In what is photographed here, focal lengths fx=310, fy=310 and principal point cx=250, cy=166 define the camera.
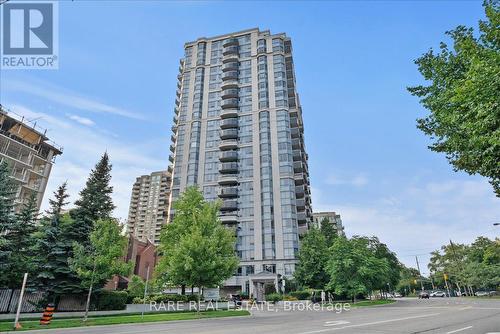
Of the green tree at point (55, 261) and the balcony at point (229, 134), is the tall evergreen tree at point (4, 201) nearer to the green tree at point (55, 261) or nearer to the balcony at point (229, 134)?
the green tree at point (55, 261)

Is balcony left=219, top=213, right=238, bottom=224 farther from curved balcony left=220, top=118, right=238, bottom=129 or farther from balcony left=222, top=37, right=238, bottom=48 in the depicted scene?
balcony left=222, top=37, right=238, bottom=48

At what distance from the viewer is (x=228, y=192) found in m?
69.7

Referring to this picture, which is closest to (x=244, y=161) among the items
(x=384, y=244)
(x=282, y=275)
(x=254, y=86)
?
(x=254, y=86)

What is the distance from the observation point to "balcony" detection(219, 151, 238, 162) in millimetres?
73000

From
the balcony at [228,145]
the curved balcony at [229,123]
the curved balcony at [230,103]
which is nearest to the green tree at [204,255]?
the balcony at [228,145]

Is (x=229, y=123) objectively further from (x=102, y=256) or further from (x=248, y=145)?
(x=102, y=256)

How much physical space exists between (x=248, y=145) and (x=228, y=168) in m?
7.83

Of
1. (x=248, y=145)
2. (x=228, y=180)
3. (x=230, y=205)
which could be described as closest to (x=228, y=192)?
(x=228, y=180)

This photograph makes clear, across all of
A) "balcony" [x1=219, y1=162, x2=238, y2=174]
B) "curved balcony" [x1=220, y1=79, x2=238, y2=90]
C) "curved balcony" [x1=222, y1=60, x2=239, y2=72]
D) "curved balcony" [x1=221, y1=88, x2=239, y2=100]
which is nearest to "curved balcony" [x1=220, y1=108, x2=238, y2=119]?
"curved balcony" [x1=221, y1=88, x2=239, y2=100]

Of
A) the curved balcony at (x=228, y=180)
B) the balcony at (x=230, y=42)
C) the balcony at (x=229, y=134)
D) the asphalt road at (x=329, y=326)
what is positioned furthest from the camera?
the balcony at (x=230, y=42)

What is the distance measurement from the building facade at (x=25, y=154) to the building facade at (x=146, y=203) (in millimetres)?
78111

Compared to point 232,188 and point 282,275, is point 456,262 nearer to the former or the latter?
point 282,275

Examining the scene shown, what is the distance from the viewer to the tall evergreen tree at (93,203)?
2653 cm

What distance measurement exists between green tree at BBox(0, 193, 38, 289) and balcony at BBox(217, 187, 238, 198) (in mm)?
45224
